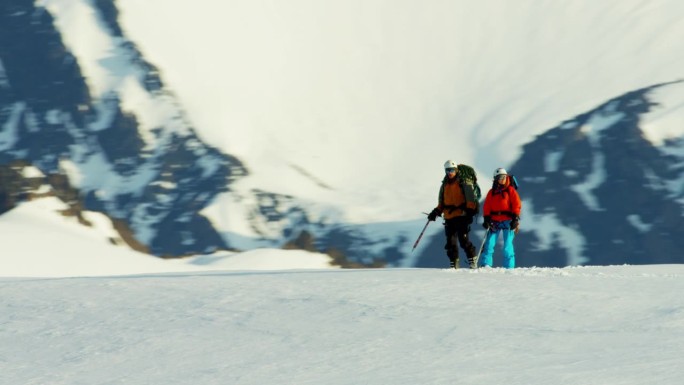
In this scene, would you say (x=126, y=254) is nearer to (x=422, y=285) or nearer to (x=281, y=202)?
(x=281, y=202)

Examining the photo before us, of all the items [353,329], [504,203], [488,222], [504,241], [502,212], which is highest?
[504,203]

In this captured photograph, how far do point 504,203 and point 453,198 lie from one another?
898mm

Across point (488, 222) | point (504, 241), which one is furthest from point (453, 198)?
point (504, 241)

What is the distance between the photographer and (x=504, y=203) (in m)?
20.0

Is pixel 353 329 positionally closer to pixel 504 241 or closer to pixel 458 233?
pixel 458 233

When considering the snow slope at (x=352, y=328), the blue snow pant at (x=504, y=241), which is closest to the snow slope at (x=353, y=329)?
the snow slope at (x=352, y=328)

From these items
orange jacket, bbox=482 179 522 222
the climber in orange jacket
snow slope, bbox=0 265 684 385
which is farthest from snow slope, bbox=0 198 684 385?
orange jacket, bbox=482 179 522 222

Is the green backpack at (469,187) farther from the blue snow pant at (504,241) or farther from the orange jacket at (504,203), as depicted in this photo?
the blue snow pant at (504,241)

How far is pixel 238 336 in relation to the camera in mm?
14812

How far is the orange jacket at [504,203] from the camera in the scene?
20.0 metres

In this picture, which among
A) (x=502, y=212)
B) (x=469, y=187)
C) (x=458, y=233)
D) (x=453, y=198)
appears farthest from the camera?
(x=502, y=212)

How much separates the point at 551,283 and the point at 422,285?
6.00 feet

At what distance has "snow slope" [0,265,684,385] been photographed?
12.5m

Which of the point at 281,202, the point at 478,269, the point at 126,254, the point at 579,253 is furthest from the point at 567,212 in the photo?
the point at 478,269
